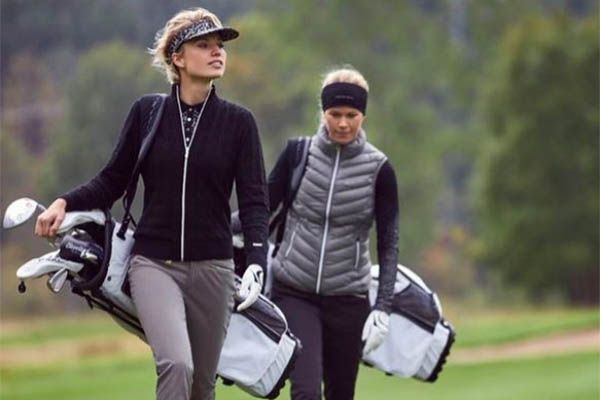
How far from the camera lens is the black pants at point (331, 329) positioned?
8.03 meters

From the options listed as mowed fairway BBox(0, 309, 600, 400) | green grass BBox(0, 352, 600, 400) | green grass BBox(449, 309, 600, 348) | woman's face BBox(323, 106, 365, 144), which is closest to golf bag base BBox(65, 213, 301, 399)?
woman's face BBox(323, 106, 365, 144)

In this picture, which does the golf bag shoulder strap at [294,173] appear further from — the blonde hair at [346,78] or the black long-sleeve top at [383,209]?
the blonde hair at [346,78]

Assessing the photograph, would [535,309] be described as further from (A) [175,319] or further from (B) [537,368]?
(A) [175,319]

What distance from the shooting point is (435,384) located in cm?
2194

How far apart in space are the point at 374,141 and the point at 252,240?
56043mm

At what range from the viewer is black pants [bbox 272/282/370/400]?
8031 millimetres

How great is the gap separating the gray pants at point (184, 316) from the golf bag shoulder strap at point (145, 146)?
179 millimetres

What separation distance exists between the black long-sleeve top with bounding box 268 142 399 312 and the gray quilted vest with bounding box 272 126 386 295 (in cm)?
4

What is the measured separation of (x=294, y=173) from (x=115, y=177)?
143cm

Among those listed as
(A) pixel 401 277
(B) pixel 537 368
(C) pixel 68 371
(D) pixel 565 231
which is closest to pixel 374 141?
(D) pixel 565 231

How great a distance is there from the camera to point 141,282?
22.0ft

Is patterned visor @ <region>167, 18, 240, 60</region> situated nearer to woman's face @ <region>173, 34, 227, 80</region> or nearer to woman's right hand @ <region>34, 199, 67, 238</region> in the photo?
woman's face @ <region>173, 34, 227, 80</region>

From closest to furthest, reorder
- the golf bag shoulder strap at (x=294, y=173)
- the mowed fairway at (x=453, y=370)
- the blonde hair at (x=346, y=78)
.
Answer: the golf bag shoulder strap at (x=294, y=173) → the blonde hair at (x=346, y=78) → the mowed fairway at (x=453, y=370)

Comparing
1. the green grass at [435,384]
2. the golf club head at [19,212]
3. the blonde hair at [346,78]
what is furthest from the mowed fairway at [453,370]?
the golf club head at [19,212]
